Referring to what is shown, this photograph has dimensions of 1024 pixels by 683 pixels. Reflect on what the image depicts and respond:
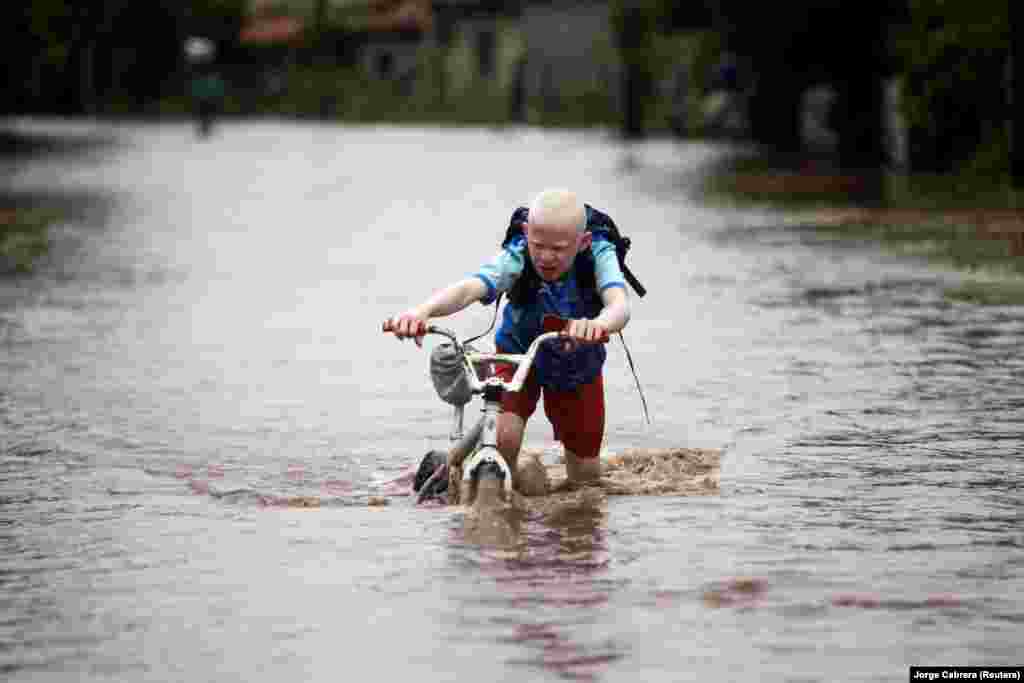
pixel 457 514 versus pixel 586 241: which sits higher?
pixel 586 241

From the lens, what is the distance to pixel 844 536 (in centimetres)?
818

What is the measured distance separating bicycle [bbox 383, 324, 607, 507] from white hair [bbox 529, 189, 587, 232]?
1.29ft

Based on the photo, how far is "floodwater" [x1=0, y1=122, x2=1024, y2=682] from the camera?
6.59m

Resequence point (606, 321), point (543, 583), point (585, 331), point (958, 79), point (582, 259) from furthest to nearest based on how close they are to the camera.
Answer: point (958, 79) < point (582, 259) < point (606, 321) < point (585, 331) < point (543, 583)

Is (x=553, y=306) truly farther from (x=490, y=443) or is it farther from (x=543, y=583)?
(x=543, y=583)

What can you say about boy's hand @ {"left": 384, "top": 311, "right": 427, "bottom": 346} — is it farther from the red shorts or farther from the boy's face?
the red shorts

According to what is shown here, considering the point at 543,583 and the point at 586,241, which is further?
the point at 586,241

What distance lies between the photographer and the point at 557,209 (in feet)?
27.2

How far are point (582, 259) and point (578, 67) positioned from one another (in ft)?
283

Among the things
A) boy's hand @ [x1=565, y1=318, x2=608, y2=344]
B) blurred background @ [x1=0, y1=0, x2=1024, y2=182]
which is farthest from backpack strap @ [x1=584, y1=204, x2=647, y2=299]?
blurred background @ [x1=0, y1=0, x2=1024, y2=182]

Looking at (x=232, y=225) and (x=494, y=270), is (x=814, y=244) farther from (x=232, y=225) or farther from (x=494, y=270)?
(x=494, y=270)

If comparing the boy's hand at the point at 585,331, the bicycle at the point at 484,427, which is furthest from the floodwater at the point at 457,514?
the boy's hand at the point at 585,331

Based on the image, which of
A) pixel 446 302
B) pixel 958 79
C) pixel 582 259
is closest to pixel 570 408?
pixel 582 259

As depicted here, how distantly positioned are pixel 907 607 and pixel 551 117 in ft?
243
